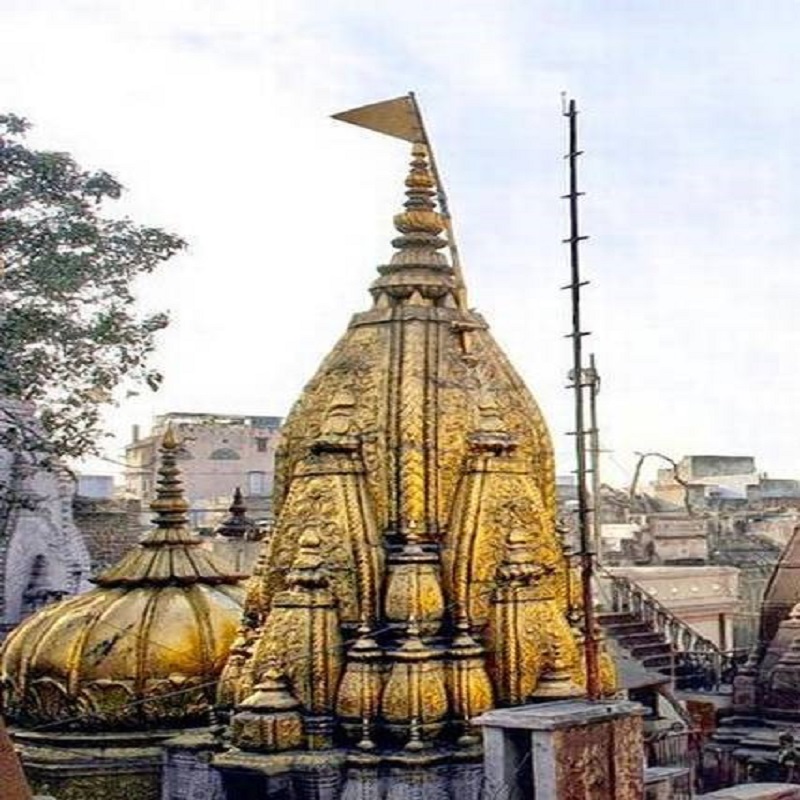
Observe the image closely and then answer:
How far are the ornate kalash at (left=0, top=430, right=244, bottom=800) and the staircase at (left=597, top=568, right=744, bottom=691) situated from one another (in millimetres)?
8124

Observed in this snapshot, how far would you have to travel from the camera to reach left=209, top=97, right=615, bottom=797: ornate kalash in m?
8.70

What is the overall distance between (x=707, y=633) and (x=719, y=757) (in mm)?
12763

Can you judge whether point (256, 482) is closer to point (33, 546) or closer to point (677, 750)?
point (33, 546)

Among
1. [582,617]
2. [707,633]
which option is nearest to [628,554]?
[707,633]

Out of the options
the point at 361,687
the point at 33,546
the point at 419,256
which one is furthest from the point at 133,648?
the point at 33,546

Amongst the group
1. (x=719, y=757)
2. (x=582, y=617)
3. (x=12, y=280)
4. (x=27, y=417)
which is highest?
(x=12, y=280)

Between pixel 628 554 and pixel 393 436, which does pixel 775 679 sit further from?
pixel 628 554

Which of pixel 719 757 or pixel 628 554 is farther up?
pixel 628 554

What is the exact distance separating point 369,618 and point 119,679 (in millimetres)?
2964

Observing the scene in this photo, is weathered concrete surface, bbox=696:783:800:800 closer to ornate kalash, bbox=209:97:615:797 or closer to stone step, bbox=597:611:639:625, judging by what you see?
ornate kalash, bbox=209:97:615:797

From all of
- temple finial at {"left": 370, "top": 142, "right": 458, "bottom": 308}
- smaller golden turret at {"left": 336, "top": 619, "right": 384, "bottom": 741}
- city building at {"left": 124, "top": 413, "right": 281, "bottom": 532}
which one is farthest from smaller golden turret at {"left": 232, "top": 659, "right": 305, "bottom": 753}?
city building at {"left": 124, "top": 413, "right": 281, "bottom": 532}

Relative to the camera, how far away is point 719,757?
52.0 feet

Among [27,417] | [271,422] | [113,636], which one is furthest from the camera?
[271,422]

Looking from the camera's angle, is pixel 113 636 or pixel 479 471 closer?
pixel 479 471
